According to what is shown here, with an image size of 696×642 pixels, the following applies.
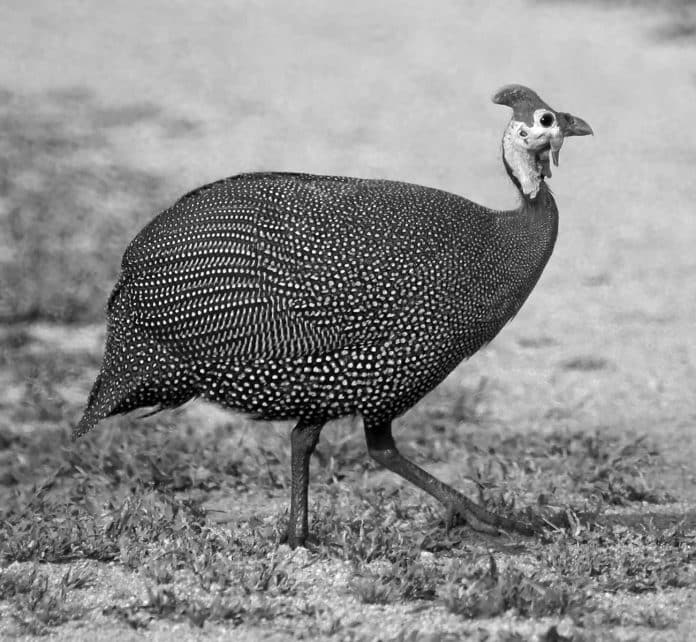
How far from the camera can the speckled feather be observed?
399 centimetres

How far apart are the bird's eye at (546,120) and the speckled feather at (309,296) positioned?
0.36m

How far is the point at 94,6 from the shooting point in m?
11.4

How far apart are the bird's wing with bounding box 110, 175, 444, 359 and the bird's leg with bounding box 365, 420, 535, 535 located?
0.53m

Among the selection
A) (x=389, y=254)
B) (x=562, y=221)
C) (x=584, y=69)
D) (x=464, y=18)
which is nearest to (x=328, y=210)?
(x=389, y=254)

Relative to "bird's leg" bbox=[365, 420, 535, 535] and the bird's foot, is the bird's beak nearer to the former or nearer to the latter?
"bird's leg" bbox=[365, 420, 535, 535]

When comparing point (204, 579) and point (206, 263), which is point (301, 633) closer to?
point (204, 579)

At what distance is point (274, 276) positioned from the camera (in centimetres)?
400

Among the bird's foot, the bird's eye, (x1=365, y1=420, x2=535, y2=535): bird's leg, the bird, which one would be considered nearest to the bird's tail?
the bird

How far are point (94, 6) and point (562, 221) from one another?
516cm

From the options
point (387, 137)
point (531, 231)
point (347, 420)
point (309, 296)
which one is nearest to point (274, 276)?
point (309, 296)

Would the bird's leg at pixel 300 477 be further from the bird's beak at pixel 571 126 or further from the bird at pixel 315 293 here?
the bird's beak at pixel 571 126

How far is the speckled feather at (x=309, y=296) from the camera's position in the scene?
157 inches

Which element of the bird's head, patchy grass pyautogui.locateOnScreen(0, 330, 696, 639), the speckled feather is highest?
the bird's head

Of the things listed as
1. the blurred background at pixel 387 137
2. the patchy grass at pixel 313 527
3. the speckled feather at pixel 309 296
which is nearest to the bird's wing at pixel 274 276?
the speckled feather at pixel 309 296
